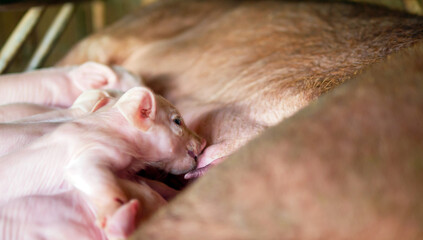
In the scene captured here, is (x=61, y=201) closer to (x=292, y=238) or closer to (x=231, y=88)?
(x=292, y=238)

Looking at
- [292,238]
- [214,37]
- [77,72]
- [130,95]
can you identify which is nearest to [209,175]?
[292,238]

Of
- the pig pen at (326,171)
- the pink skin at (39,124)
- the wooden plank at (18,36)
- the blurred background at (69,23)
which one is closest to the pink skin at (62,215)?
the pig pen at (326,171)

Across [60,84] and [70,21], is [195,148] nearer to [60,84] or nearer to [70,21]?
[60,84]

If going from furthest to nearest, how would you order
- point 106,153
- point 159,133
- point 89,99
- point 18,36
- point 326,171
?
point 18,36 < point 89,99 < point 159,133 < point 106,153 < point 326,171

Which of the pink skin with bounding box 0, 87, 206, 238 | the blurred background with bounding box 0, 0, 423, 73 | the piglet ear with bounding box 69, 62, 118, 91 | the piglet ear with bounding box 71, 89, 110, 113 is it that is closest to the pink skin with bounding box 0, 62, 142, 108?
the piglet ear with bounding box 69, 62, 118, 91

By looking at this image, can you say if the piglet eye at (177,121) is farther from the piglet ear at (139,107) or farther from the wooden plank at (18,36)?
the wooden plank at (18,36)

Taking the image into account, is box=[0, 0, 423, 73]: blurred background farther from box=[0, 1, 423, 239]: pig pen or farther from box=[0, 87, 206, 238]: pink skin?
box=[0, 1, 423, 239]: pig pen

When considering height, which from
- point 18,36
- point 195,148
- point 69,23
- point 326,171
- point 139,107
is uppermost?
point 326,171

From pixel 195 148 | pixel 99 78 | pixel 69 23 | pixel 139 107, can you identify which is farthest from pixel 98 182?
pixel 69 23
